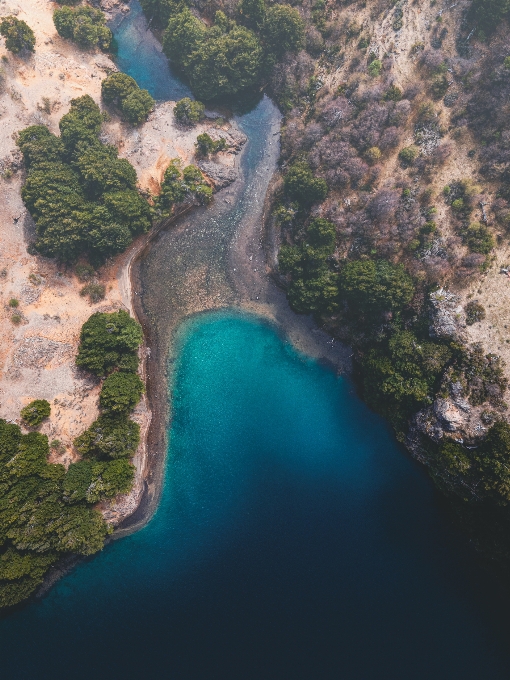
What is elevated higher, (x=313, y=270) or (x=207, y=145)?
(x=207, y=145)

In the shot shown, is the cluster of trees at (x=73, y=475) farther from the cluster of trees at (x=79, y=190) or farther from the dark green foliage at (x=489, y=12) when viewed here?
the dark green foliage at (x=489, y=12)

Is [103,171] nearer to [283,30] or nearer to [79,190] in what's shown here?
[79,190]

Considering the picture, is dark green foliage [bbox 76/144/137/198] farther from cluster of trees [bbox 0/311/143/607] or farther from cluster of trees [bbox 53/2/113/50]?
cluster of trees [bbox 53/2/113/50]

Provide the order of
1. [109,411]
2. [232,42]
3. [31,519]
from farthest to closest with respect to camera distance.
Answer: [232,42], [109,411], [31,519]

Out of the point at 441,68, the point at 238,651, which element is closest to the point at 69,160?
the point at 441,68

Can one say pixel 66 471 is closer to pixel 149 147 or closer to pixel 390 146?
pixel 149 147

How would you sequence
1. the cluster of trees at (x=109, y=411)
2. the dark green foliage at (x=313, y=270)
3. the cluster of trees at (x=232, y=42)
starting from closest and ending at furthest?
the cluster of trees at (x=109, y=411) → the dark green foliage at (x=313, y=270) → the cluster of trees at (x=232, y=42)

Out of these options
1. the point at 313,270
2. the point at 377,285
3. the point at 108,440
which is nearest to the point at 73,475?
the point at 108,440

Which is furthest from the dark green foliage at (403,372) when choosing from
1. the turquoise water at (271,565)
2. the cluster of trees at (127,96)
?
the cluster of trees at (127,96)
